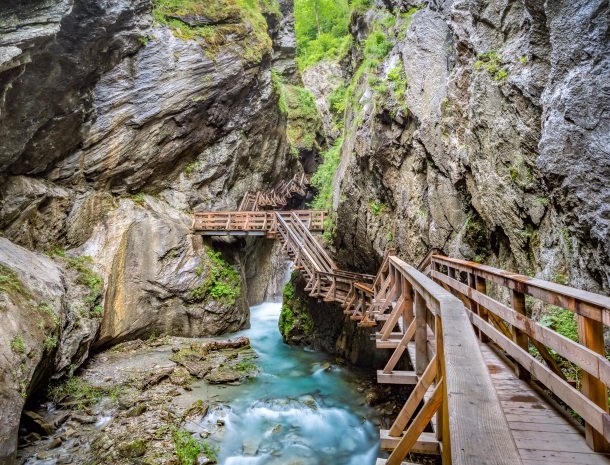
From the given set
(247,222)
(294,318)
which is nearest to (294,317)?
(294,318)

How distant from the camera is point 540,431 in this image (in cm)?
249

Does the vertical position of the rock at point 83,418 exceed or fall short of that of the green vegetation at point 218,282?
it falls short

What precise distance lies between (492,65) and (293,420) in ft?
29.1

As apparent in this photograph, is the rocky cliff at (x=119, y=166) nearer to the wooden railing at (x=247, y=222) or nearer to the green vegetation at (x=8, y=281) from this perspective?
the green vegetation at (x=8, y=281)

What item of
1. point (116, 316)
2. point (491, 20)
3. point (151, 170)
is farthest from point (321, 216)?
point (491, 20)

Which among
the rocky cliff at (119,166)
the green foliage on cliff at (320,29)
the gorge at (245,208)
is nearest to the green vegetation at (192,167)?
the rocky cliff at (119,166)

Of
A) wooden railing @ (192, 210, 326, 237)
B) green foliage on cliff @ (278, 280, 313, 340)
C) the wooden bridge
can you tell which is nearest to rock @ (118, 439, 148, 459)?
the wooden bridge

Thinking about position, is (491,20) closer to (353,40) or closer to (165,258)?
(165,258)

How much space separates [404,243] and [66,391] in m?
9.50

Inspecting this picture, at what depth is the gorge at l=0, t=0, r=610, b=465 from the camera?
4977 mm

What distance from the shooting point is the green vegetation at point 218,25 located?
16594 mm

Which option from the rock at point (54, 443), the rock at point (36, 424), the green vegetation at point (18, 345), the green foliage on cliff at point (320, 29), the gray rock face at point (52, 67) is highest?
the green foliage on cliff at point (320, 29)

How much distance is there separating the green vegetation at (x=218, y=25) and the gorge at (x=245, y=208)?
0.10 metres

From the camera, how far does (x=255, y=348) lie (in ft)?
48.3
